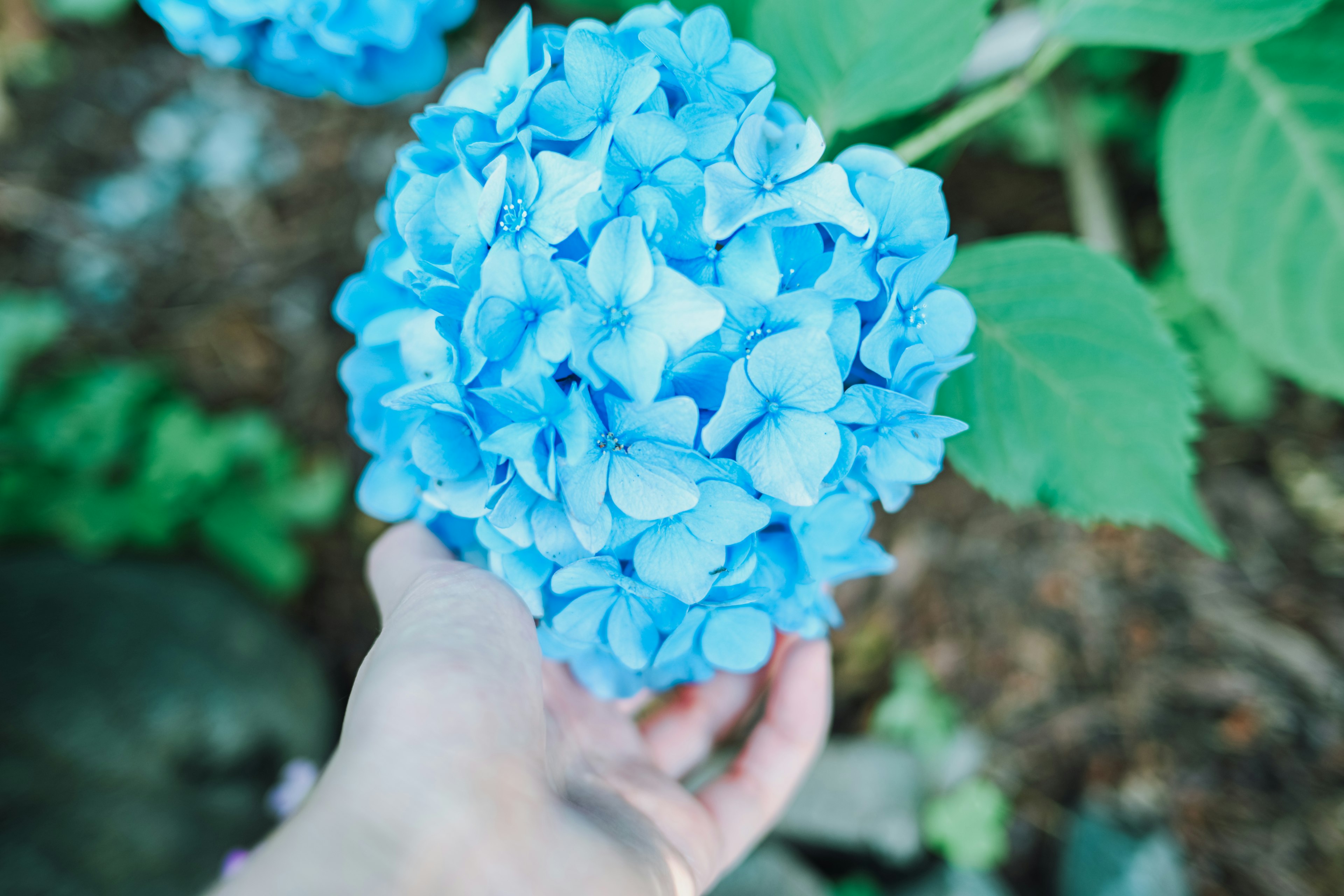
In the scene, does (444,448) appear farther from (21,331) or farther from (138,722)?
(21,331)

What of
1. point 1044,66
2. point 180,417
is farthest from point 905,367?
point 180,417

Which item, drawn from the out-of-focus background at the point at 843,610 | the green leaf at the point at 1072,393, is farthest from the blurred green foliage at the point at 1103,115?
the green leaf at the point at 1072,393

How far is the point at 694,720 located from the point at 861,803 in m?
0.58

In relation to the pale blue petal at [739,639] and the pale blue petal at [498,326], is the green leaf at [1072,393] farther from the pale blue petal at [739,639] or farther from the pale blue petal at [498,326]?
the pale blue petal at [498,326]

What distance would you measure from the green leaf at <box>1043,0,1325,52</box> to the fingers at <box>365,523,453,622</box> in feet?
3.12

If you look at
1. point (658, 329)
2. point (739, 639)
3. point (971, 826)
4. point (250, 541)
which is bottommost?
point (971, 826)

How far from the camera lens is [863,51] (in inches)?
39.0

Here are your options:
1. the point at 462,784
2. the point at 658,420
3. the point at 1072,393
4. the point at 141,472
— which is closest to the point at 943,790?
the point at 1072,393

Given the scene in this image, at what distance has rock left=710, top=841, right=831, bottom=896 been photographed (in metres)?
1.59

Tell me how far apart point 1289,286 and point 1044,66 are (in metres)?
0.46

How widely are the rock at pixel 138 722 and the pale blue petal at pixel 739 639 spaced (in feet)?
3.64

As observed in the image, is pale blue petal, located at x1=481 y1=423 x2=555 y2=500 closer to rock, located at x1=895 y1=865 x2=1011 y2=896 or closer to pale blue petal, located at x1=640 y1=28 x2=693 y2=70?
pale blue petal, located at x1=640 y1=28 x2=693 y2=70

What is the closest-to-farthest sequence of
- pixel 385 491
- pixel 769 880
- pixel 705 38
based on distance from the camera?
pixel 705 38 < pixel 385 491 < pixel 769 880

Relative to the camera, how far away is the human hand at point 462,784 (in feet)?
2.25
